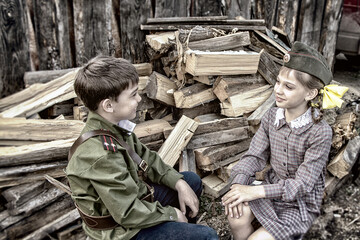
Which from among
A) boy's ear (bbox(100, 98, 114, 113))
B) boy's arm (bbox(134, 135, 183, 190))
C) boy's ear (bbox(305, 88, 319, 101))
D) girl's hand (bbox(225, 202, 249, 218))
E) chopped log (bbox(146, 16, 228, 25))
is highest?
chopped log (bbox(146, 16, 228, 25))

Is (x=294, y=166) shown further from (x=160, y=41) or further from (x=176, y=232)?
(x=160, y=41)

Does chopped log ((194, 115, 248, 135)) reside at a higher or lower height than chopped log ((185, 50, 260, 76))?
lower

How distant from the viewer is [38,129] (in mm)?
3283

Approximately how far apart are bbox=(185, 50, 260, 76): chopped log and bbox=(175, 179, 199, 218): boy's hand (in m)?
1.40

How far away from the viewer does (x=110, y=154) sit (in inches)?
83.5

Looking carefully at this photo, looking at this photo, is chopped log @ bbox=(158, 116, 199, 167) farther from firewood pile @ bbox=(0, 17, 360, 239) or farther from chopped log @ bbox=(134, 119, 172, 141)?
chopped log @ bbox=(134, 119, 172, 141)

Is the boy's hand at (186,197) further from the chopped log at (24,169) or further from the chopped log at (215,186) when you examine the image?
the chopped log at (24,169)

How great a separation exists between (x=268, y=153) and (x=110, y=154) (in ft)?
4.96

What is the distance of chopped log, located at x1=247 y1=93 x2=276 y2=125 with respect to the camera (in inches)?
154

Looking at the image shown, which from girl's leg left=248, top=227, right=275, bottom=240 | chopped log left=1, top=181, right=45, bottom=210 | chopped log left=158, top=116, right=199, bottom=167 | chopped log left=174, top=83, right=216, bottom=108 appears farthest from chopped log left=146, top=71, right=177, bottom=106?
girl's leg left=248, top=227, right=275, bottom=240

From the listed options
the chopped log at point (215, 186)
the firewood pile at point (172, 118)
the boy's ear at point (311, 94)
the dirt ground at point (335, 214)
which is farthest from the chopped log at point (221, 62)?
the boy's ear at point (311, 94)

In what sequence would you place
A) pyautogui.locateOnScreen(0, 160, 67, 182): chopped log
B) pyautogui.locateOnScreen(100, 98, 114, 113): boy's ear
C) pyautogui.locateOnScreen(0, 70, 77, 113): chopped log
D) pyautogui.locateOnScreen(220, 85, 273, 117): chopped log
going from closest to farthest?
1. pyautogui.locateOnScreen(100, 98, 114, 113): boy's ear
2. pyautogui.locateOnScreen(0, 160, 67, 182): chopped log
3. pyautogui.locateOnScreen(0, 70, 77, 113): chopped log
4. pyautogui.locateOnScreen(220, 85, 273, 117): chopped log

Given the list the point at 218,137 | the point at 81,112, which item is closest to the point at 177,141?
the point at 218,137

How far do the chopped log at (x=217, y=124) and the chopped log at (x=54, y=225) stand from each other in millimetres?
1486
